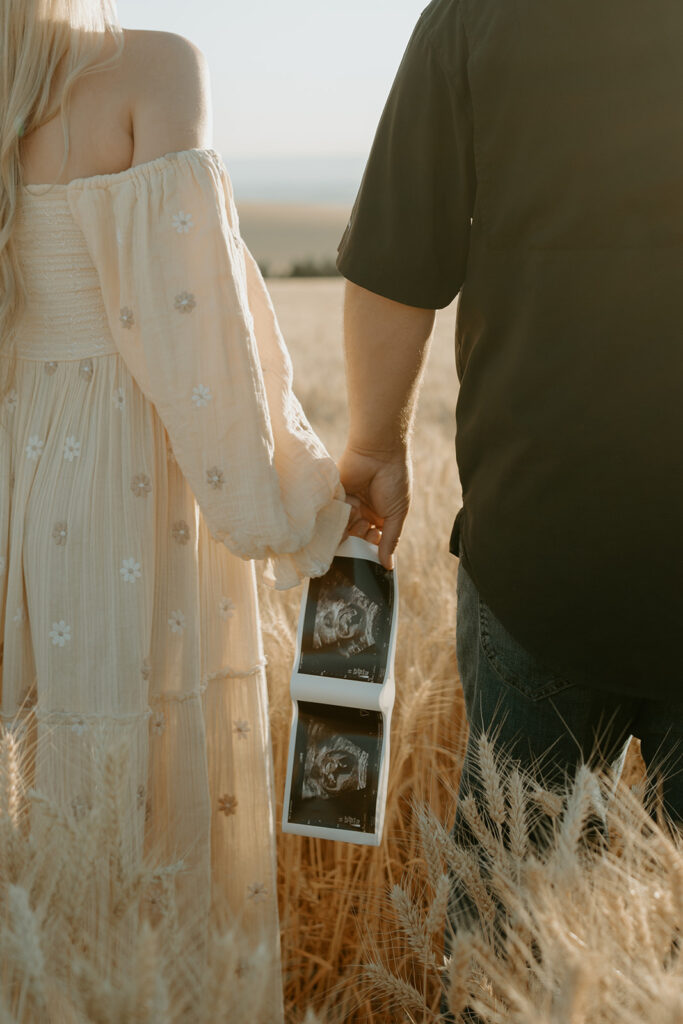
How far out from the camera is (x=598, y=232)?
104 centimetres

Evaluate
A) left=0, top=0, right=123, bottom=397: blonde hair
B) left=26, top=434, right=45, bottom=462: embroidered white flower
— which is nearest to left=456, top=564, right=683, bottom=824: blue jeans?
left=26, top=434, right=45, bottom=462: embroidered white flower

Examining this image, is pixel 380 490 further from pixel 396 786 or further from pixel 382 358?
pixel 396 786

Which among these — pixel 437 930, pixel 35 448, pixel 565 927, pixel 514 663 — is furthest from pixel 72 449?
pixel 565 927

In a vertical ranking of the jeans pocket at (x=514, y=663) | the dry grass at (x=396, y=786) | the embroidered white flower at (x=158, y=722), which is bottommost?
the dry grass at (x=396, y=786)

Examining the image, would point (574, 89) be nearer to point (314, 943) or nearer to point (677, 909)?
point (677, 909)

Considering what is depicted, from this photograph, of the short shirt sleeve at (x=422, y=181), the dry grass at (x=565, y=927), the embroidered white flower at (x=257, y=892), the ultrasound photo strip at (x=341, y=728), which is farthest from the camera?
the embroidered white flower at (x=257, y=892)

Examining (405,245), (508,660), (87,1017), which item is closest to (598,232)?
(405,245)

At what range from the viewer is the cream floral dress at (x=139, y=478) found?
1273mm

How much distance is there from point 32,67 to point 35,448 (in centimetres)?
51

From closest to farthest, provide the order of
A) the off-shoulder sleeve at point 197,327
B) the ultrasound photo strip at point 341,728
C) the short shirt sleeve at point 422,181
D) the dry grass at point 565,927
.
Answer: the dry grass at point 565,927 < the short shirt sleeve at point 422,181 < the off-shoulder sleeve at point 197,327 < the ultrasound photo strip at point 341,728

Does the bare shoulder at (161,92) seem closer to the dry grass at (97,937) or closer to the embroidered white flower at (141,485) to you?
the embroidered white flower at (141,485)

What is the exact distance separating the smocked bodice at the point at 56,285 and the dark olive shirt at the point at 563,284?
43 cm

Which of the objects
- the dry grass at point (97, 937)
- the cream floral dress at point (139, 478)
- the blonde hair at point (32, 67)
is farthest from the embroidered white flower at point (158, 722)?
the blonde hair at point (32, 67)

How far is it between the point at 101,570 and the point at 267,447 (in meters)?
0.29
